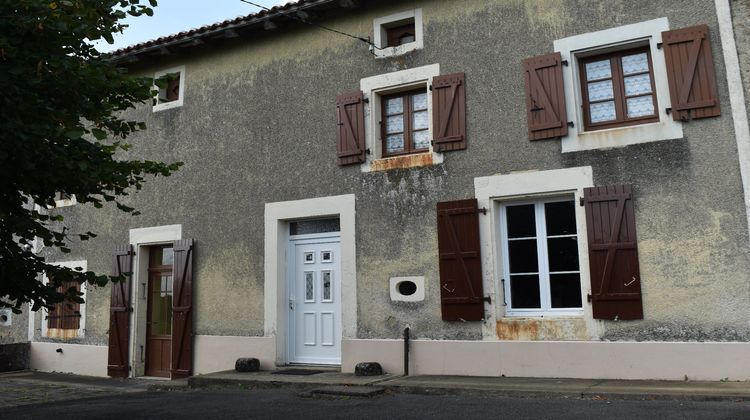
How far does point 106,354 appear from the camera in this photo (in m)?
11.4

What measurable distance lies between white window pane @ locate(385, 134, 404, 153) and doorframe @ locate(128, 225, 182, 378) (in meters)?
3.87

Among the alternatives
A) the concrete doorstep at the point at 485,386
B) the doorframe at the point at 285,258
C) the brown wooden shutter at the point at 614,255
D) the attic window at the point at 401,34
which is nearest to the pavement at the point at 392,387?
Result: the concrete doorstep at the point at 485,386

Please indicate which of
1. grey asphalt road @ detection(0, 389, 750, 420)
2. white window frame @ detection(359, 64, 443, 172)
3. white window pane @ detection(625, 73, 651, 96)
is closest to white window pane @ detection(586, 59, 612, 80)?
white window pane @ detection(625, 73, 651, 96)

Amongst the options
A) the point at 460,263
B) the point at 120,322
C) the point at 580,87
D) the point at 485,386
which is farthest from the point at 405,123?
the point at 120,322

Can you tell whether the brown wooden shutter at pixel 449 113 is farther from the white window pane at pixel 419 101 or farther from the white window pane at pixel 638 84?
the white window pane at pixel 638 84

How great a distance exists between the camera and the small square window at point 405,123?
9109mm

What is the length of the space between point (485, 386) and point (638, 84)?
3906mm

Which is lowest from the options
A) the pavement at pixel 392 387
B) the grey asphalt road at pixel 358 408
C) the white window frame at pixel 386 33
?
the grey asphalt road at pixel 358 408

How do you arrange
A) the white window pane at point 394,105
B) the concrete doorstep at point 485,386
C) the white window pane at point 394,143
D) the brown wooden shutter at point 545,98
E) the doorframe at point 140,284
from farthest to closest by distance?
the doorframe at point 140,284
the white window pane at point 394,105
the white window pane at point 394,143
the brown wooden shutter at point 545,98
the concrete doorstep at point 485,386

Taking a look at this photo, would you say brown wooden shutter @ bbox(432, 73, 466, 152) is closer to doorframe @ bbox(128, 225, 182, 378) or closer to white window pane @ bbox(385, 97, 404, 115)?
white window pane @ bbox(385, 97, 404, 115)

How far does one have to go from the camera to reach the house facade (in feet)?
23.9

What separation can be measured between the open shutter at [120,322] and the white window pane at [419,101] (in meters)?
5.45

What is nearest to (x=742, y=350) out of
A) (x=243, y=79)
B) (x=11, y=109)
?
(x=11, y=109)

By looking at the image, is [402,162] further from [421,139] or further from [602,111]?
[602,111]
